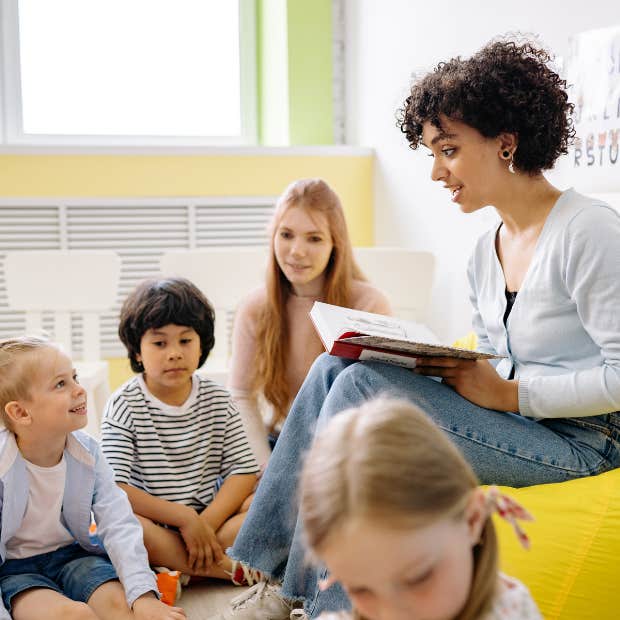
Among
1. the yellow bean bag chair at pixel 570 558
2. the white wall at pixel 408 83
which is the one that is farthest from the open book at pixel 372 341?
the white wall at pixel 408 83

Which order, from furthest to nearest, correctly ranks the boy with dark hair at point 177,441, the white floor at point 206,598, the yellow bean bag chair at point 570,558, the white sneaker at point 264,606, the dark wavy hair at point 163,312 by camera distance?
the dark wavy hair at point 163,312 < the boy with dark hair at point 177,441 < the white floor at point 206,598 < the white sneaker at point 264,606 < the yellow bean bag chair at point 570,558

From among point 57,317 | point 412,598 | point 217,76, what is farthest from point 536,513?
point 217,76

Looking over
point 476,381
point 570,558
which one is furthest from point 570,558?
point 476,381

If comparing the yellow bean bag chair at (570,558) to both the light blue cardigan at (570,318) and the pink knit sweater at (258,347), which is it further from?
the pink knit sweater at (258,347)

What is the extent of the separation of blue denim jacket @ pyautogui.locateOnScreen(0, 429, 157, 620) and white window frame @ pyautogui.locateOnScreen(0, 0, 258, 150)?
205cm

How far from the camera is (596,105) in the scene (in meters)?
1.96

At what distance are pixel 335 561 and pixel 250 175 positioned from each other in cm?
291

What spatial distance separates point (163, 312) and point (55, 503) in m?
0.49

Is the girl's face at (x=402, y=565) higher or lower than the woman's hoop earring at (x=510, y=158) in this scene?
lower

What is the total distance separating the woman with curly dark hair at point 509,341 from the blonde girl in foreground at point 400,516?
52cm

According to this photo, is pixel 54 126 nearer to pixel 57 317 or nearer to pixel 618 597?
pixel 57 317

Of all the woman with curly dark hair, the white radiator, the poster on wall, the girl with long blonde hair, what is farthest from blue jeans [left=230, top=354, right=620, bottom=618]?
the white radiator

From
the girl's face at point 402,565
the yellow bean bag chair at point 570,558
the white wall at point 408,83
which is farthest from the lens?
the white wall at point 408,83

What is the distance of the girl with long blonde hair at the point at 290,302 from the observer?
2.04 m
